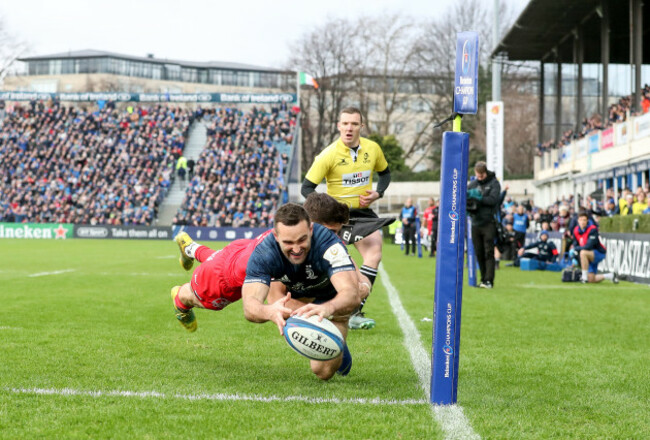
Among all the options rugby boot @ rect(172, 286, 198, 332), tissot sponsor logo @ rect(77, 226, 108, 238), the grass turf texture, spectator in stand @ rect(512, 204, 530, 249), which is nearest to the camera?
the grass turf texture

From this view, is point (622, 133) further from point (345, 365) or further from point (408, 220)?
point (345, 365)

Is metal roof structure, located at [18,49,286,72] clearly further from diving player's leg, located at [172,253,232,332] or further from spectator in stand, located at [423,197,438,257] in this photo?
diving player's leg, located at [172,253,232,332]

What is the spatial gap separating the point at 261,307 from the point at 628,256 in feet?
43.6

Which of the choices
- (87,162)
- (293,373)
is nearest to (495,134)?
(293,373)

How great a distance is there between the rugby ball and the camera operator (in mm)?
9164

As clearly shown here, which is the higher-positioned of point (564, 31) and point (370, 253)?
point (564, 31)

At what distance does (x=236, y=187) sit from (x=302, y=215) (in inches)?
1564

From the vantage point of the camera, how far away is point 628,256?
643 inches

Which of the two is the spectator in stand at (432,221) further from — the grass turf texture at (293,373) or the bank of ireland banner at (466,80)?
the bank of ireland banner at (466,80)

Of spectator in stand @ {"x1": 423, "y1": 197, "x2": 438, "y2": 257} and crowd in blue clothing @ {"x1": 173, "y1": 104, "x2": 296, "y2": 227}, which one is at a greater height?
crowd in blue clothing @ {"x1": 173, "y1": 104, "x2": 296, "y2": 227}

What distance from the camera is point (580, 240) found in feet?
52.4

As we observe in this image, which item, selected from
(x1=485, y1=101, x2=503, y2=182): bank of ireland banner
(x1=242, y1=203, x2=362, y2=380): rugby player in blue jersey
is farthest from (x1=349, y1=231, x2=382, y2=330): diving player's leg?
(x1=485, y1=101, x2=503, y2=182): bank of ireland banner

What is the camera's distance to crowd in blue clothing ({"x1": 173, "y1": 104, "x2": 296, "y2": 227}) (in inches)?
1665

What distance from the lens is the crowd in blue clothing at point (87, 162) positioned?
43875mm
